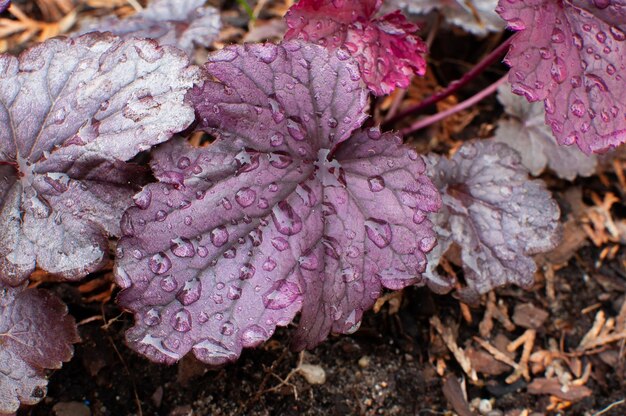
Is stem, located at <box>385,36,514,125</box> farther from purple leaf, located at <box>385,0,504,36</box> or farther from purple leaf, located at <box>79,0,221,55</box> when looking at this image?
purple leaf, located at <box>79,0,221,55</box>

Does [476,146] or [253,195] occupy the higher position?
[253,195]

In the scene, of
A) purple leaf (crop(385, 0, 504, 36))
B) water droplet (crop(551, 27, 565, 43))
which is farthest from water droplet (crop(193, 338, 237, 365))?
purple leaf (crop(385, 0, 504, 36))

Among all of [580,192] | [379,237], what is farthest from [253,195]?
[580,192]

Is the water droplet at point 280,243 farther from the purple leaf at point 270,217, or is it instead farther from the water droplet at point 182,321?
the water droplet at point 182,321

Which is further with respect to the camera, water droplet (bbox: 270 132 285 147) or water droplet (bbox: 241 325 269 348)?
water droplet (bbox: 270 132 285 147)

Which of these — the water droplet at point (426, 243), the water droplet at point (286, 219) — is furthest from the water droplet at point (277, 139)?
the water droplet at point (426, 243)

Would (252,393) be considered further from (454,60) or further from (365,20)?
(454,60)

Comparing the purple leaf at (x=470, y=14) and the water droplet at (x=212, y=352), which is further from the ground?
the purple leaf at (x=470, y=14)

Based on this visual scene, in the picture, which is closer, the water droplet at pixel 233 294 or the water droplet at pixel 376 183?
the water droplet at pixel 233 294
